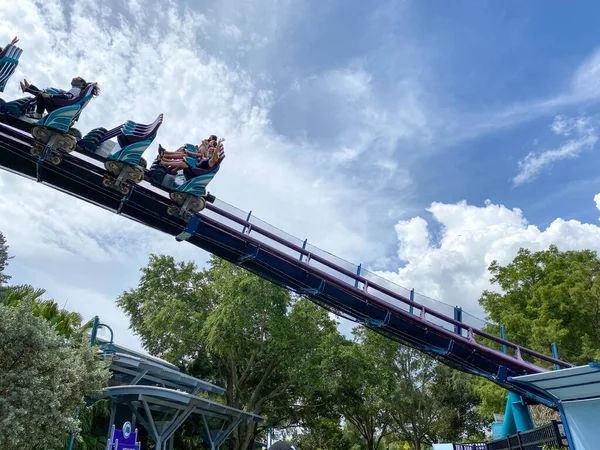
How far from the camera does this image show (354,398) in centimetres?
3164

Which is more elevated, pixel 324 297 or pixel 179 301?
pixel 179 301

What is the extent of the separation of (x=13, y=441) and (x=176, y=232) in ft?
19.3

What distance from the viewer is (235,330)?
79.9 feet

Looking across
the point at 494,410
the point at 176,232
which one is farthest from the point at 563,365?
the point at 176,232

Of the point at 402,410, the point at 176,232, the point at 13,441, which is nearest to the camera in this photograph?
the point at 13,441

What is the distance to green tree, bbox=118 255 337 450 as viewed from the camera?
24.3 m

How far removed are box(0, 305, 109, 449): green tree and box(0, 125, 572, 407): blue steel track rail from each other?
138 inches

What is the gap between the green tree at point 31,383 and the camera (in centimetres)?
856

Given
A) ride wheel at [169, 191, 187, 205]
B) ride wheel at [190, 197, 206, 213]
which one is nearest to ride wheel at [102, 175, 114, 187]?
ride wheel at [169, 191, 187, 205]

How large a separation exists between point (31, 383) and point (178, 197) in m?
5.14

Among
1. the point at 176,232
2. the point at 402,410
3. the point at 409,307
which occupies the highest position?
the point at 402,410

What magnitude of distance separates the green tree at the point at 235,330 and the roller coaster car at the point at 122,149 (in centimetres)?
1309

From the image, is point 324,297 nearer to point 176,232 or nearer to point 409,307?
point 409,307

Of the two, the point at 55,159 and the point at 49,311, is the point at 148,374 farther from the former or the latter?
the point at 55,159
